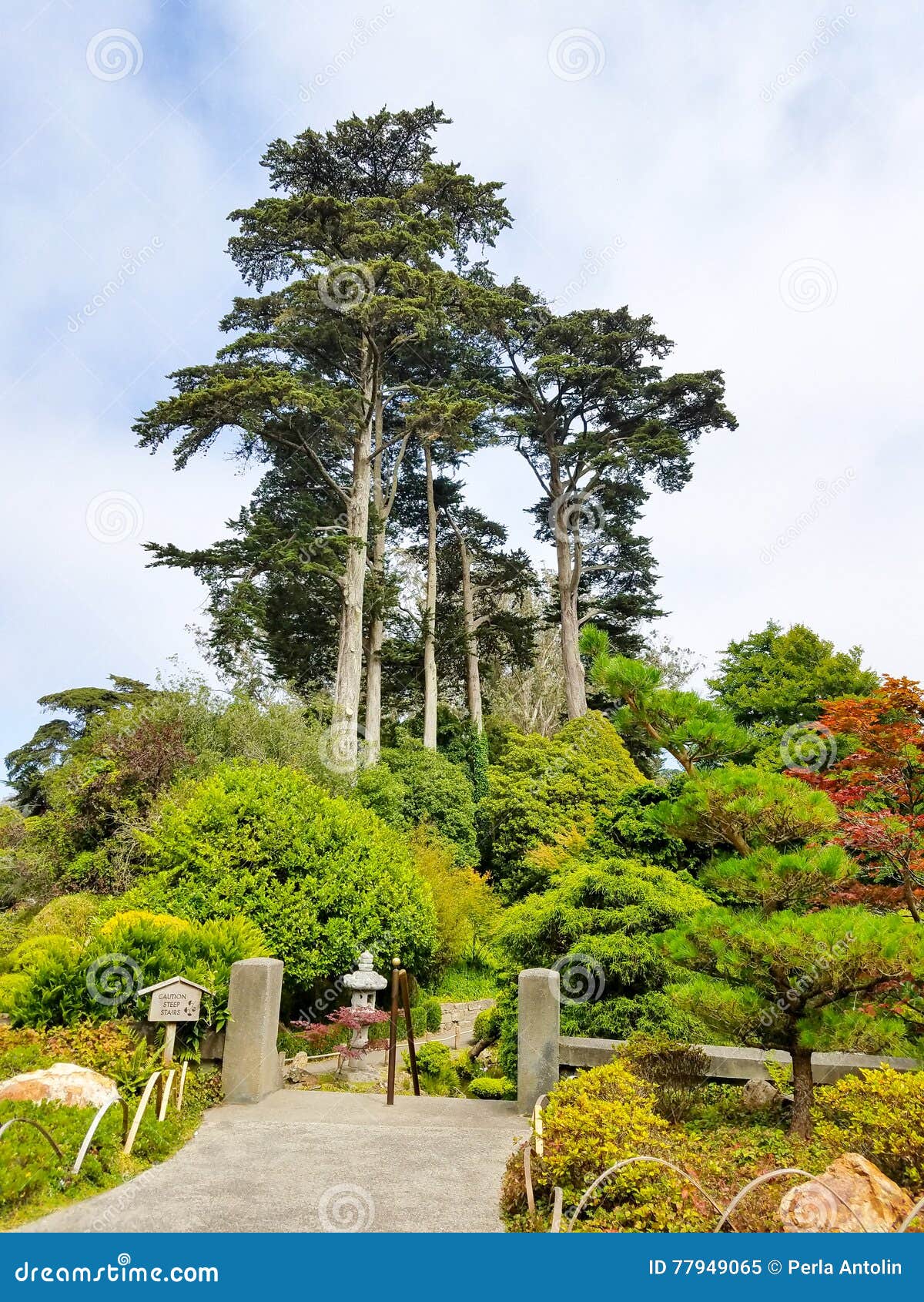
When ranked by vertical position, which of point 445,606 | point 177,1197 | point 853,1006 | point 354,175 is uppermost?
point 354,175

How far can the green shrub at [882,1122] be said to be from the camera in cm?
467

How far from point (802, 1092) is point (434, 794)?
16.1m

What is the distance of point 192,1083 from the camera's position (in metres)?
6.55

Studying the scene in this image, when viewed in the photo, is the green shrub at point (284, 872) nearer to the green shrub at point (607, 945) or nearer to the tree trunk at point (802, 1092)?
the green shrub at point (607, 945)

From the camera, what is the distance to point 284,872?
10.7m

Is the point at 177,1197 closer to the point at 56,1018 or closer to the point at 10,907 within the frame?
the point at 56,1018

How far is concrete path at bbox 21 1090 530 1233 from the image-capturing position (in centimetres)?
432

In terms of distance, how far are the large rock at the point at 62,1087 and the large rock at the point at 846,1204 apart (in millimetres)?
3976

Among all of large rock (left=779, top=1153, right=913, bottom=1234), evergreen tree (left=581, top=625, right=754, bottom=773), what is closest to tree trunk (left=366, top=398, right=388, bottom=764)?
evergreen tree (left=581, top=625, right=754, bottom=773)

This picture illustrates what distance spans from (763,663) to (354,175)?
16.5 meters

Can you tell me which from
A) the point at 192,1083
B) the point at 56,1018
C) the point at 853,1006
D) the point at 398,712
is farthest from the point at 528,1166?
the point at 398,712

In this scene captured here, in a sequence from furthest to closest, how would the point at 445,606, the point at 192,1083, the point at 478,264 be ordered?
the point at 445,606 → the point at 478,264 → the point at 192,1083

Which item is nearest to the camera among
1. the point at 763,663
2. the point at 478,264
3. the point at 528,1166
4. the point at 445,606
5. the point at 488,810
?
the point at 528,1166

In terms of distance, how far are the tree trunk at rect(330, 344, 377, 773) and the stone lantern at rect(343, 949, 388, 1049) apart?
6.60 metres
